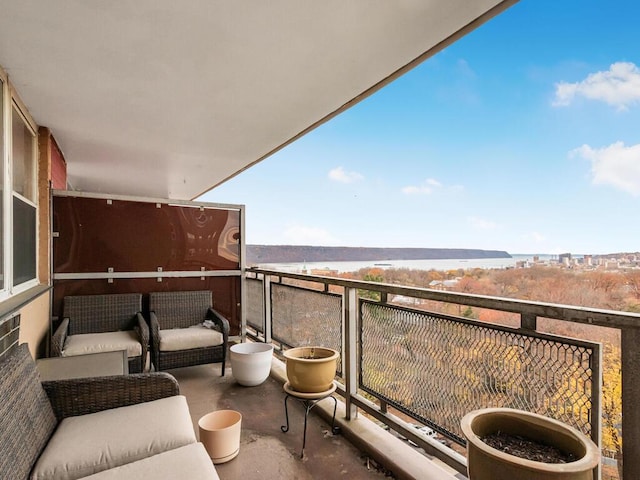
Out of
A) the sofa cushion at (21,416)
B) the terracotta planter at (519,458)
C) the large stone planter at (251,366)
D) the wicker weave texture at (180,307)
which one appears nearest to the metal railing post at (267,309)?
the large stone planter at (251,366)

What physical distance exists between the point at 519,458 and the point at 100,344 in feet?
11.0

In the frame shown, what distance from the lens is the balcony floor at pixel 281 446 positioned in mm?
2096

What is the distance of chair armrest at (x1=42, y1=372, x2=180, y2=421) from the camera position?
1872mm

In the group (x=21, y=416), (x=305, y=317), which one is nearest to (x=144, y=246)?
(x=305, y=317)

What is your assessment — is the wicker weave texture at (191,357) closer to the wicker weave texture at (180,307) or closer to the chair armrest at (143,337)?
the chair armrest at (143,337)

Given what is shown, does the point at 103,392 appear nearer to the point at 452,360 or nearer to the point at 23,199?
the point at 452,360

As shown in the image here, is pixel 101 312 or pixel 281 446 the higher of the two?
pixel 101 312

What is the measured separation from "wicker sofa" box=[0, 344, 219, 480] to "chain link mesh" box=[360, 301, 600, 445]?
3.88 ft

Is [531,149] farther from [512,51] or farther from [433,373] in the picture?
[433,373]

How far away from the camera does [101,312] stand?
3.82m

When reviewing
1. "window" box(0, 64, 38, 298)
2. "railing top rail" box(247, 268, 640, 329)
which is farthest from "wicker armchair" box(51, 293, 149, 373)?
"railing top rail" box(247, 268, 640, 329)

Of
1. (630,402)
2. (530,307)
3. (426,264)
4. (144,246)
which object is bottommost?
(426,264)

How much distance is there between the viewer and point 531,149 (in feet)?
76.9

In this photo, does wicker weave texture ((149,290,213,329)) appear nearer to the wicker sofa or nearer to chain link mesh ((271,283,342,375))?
chain link mesh ((271,283,342,375))
